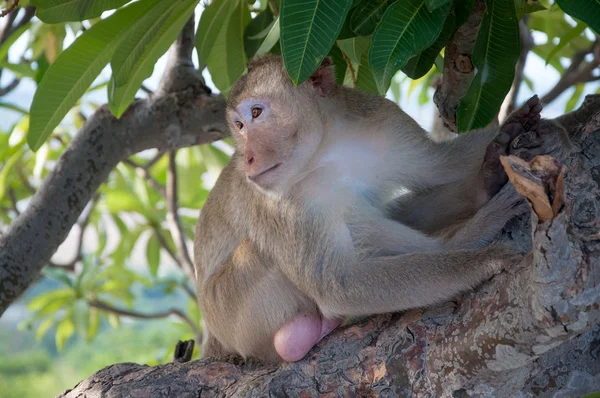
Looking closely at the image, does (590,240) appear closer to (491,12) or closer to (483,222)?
(483,222)

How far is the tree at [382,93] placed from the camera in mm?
1615

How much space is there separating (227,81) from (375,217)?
3.16ft

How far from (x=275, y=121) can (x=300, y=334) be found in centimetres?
73

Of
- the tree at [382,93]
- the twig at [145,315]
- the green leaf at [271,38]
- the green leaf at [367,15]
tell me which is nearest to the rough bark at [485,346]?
the tree at [382,93]

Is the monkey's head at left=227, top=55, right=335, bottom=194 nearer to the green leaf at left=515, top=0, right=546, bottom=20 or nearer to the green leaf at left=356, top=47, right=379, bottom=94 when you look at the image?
the green leaf at left=356, top=47, right=379, bottom=94

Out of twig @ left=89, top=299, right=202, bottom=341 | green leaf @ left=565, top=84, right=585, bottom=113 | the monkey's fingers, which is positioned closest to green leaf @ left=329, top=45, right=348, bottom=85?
the monkey's fingers

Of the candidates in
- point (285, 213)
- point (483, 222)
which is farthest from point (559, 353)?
point (285, 213)

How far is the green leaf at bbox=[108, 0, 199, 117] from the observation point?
8.38 feet

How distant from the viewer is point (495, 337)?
1.70m

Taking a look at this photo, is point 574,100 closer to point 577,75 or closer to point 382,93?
point 577,75

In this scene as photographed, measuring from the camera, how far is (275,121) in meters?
2.44

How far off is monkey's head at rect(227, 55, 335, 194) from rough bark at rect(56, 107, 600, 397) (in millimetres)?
584

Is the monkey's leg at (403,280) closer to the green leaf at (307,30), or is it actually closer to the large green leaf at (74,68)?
the green leaf at (307,30)

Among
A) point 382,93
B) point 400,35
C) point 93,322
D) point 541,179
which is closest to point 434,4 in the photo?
point 400,35
